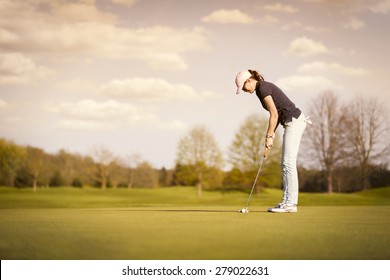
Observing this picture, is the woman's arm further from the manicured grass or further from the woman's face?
the manicured grass

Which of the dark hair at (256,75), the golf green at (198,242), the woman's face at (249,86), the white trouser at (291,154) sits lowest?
the golf green at (198,242)

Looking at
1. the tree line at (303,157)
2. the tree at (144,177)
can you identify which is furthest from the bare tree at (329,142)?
the tree at (144,177)

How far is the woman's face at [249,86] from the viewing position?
23.7ft

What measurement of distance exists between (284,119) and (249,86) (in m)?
0.73

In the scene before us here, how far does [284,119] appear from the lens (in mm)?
7332

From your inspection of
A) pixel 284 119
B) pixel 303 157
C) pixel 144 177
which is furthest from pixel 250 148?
pixel 284 119

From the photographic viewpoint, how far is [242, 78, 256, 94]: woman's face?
7.21 m

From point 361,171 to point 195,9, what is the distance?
1958cm

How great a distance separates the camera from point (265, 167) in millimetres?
39844

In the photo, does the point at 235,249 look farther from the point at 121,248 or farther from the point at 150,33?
the point at 150,33

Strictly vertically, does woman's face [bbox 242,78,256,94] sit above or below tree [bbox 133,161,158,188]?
above

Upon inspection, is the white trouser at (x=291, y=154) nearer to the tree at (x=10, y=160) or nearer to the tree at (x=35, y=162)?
the tree at (x=10, y=160)

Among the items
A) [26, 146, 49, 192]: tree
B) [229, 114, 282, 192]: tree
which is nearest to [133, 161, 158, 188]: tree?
[26, 146, 49, 192]: tree

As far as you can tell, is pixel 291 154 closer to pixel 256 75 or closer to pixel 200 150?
pixel 256 75
